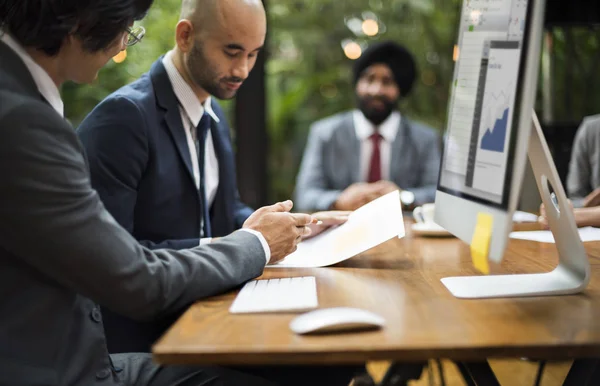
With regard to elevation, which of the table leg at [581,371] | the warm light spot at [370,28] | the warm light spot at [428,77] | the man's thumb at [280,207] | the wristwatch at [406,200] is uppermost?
the warm light spot at [370,28]

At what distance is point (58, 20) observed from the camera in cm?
103

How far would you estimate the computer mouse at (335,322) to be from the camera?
90 cm

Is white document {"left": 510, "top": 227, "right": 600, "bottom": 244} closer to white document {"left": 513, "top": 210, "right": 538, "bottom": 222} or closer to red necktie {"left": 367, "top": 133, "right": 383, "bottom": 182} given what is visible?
white document {"left": 513, "top": 210, "right": 538, "bottom": 222}

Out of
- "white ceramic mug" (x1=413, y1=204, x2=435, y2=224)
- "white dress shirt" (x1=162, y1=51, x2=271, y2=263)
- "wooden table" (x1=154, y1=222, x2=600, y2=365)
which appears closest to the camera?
"wooden table" (x1=154, y1=222, x2=600, y2=365)

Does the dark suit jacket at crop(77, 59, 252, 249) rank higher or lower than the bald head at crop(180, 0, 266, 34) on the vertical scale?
lower

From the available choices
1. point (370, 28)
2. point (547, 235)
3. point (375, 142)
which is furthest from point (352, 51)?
point (547, 235)

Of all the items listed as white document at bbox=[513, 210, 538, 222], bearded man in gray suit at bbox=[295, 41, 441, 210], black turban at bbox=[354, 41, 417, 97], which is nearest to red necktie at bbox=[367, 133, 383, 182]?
bearded man in gray suit at bbox=[295, 41, 441, 210]

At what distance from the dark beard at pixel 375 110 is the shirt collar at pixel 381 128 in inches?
2.4

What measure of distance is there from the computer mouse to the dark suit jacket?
65cm

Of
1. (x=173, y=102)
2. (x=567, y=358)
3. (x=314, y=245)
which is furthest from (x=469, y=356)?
(x=173, y=102)

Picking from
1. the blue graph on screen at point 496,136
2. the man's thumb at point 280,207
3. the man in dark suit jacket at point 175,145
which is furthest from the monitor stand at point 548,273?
the man in dark suit jacket at point 175,145

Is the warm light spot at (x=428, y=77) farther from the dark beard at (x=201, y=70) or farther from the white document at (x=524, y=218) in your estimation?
the dark beard at (x=201, y=70)

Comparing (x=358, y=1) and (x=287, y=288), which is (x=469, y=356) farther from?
(x=358, y=1)

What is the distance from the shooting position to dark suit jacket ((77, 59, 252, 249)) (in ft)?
5.06
